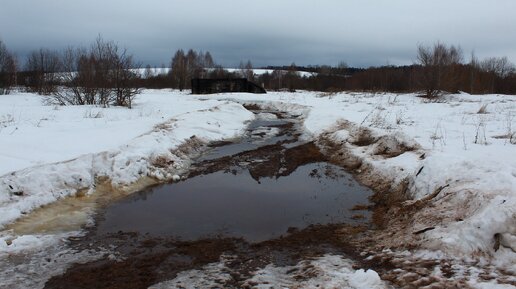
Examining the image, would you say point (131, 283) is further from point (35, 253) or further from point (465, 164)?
point (465, 164)

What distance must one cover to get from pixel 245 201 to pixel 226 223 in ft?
4.30

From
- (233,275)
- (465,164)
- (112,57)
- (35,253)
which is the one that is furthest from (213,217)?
(112,57)

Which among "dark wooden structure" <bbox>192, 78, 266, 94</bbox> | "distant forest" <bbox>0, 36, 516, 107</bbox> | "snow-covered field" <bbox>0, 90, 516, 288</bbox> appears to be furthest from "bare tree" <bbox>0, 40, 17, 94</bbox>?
"snow-covered field" <bbox>0, 90, 516, 288</bbox>

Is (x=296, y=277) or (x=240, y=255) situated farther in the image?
(x=240, y=255)

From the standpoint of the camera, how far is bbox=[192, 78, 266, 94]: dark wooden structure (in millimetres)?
43656

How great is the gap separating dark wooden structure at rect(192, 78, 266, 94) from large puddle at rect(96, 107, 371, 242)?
105 feet

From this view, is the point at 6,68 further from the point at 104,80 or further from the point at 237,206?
the point at 237,206

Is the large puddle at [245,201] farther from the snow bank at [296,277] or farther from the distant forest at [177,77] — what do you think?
the distant forest at [177,77]

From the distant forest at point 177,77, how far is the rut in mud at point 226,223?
14540mm

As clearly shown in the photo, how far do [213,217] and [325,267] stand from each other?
264 cm

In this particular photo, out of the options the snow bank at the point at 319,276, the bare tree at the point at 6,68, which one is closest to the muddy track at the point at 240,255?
the snow bank at the point at 319,276

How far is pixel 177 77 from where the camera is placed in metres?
73.9

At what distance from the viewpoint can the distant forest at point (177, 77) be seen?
2319cm

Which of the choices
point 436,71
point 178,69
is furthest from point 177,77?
point 436,71
